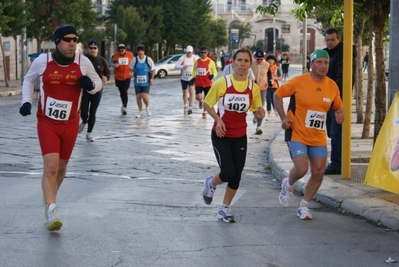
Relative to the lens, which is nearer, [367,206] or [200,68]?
[367,206]

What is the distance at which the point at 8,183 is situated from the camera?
10297 mm

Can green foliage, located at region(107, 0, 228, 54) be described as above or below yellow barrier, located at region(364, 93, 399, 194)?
above

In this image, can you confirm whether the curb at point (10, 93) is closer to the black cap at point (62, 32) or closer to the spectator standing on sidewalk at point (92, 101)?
the spectator standing on sidewalk at point (92, 101)

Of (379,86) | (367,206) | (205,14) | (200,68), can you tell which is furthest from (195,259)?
(205,14)

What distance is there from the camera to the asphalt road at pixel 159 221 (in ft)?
21.7

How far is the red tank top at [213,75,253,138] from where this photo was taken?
27.1 feet

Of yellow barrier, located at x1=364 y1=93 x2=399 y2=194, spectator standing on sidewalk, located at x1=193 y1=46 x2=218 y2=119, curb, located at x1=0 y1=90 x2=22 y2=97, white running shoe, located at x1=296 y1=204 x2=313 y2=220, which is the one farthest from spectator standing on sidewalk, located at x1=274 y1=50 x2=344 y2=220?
curb, located at x1=0 y1=90 x2=22 y2=97

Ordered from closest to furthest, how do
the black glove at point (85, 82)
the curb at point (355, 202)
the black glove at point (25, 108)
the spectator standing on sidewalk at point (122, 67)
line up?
the black glove at point (85, 82), the black glove at point (25, 108), the curb at point (355, 202), the spectator standing on sidewalk at point (122, 67)

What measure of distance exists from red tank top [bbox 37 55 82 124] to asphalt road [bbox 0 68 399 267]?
3.29ft

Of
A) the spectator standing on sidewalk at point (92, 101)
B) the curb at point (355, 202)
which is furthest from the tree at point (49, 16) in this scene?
the curb at point (355, 202)

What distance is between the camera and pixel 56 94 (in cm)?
778

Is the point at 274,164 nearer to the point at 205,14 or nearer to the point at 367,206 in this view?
the point at 367,206

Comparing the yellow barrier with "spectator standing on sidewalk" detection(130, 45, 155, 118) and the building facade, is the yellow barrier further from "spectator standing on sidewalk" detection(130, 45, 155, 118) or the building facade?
the building facade

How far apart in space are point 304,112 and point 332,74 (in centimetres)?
289
